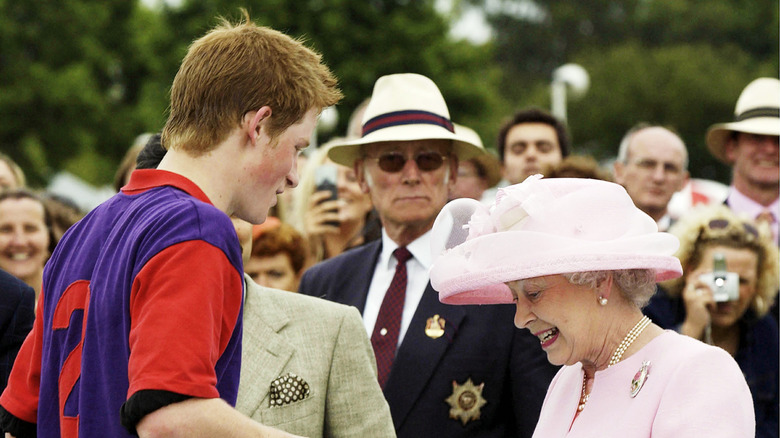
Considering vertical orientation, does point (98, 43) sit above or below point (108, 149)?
above

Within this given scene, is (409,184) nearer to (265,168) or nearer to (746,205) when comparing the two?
(265,168)

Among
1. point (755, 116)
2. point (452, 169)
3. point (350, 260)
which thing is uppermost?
point (755, 116)

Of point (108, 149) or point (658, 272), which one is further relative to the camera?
point (108, 149)

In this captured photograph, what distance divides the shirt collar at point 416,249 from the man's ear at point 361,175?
1.27 ft

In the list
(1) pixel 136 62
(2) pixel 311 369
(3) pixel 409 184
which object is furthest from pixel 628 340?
(1) pixel 136 62

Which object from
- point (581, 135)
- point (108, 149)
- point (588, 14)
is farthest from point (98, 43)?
point (588, 14)

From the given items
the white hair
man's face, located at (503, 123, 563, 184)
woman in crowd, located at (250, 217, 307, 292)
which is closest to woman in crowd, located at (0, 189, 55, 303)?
woman in crowd, located at (250, 217, 307, 292)

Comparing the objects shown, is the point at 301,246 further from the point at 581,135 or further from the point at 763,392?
the point at 581,135

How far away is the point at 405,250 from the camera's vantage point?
496cm

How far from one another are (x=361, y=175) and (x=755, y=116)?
3519 mm

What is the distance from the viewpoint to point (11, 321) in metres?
4.18

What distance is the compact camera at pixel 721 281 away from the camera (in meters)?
Answer: 5.71

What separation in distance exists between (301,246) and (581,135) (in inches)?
1806

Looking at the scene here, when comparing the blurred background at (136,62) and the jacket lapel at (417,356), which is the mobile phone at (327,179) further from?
the blurred background at (136,62)
